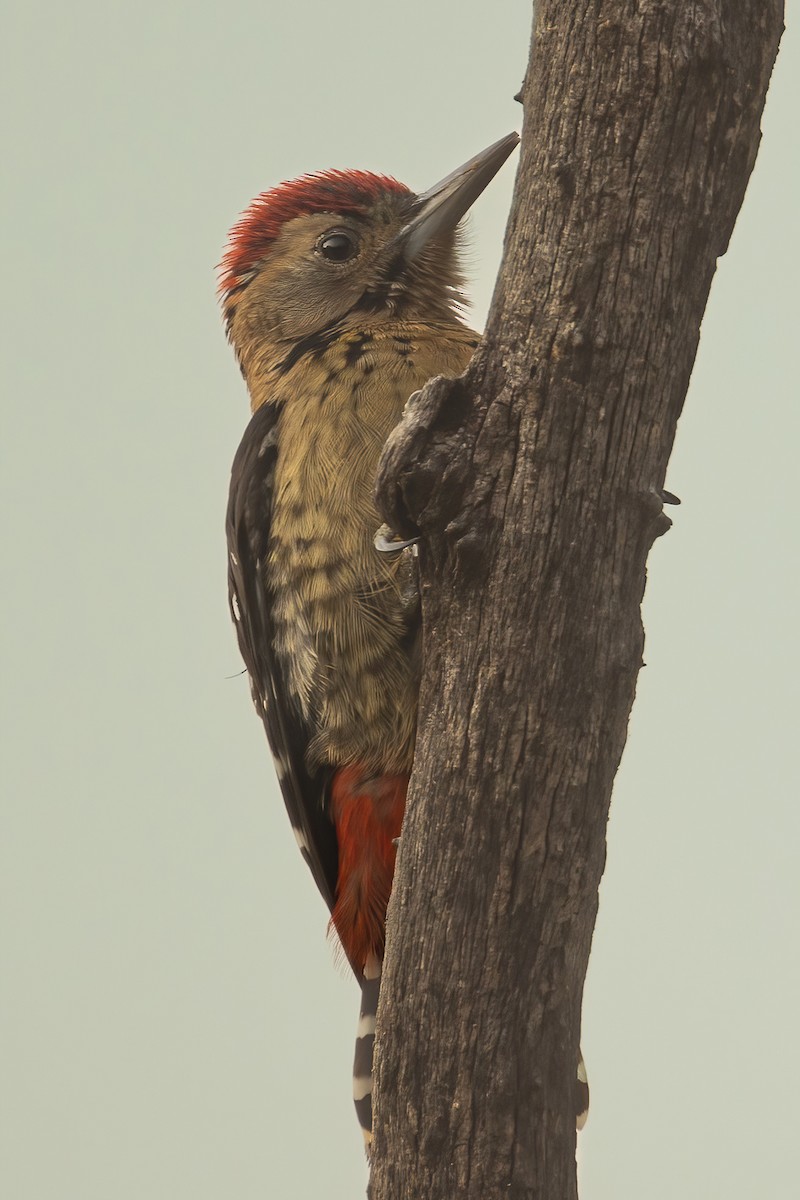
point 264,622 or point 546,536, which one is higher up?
point 264,622

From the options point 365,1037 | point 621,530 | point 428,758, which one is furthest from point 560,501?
point 365,1037

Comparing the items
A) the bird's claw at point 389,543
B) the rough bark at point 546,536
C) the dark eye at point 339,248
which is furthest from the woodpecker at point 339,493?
the rough bark at point 546,536

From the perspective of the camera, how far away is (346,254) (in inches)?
135

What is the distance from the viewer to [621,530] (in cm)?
208

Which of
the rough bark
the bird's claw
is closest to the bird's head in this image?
the bird's claw

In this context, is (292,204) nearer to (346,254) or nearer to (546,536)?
(346,254)

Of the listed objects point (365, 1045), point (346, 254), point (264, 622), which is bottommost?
point (365, 1045)

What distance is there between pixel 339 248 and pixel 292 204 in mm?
250

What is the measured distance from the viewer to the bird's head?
11.0 ft

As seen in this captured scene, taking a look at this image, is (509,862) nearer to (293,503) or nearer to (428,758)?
(428,758)

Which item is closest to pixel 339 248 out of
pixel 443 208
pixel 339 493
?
pixel 443 208

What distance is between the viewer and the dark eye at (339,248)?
3.44 metres

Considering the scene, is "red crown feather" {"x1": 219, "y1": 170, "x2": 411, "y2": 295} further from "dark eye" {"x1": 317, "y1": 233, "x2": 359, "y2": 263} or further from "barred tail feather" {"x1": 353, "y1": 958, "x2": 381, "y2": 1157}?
"barred tail feather" {"x1": 353, "y1": 958, "x2": 381, "y2": 1157}

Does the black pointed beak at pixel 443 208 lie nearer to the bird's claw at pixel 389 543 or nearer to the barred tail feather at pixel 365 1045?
the bird's claw at pixel 389 543
